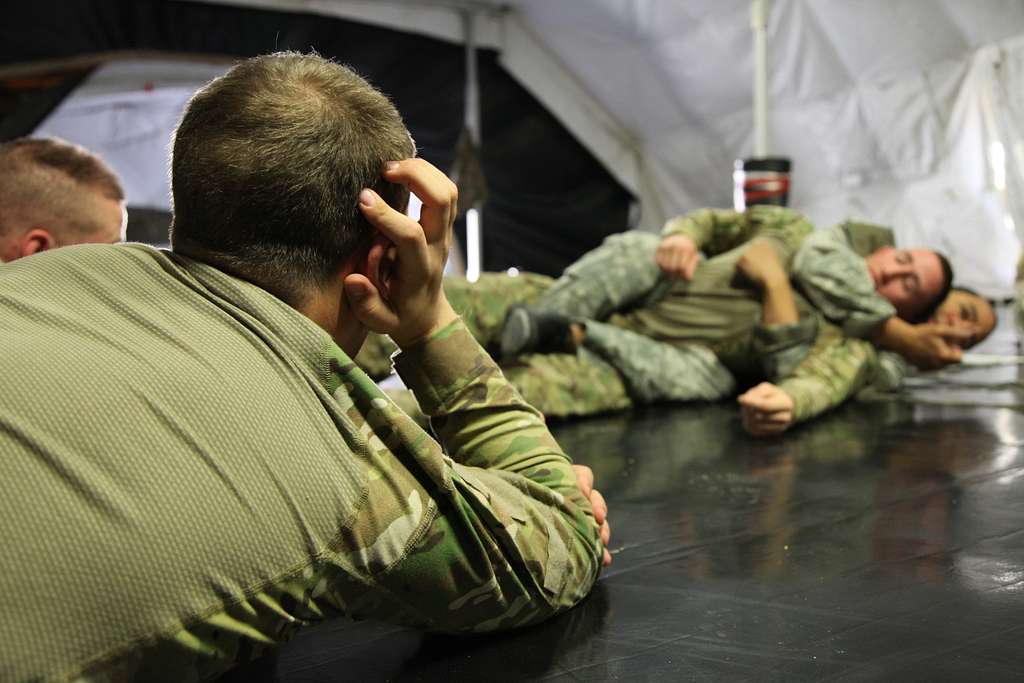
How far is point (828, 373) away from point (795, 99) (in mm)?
3818

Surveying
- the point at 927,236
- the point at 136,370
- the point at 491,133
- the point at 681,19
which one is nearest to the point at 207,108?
the point at 136,370

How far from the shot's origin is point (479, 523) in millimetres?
845

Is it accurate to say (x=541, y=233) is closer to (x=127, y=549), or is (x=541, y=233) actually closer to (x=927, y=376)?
(x=927, y=376)

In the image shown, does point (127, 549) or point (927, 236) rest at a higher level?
point (127, 549)

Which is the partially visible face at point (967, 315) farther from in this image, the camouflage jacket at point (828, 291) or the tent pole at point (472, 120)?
the tent pole at point (472, 120)

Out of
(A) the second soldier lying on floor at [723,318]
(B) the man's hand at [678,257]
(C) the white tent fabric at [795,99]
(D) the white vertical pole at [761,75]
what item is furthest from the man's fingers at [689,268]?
(C) the white tent fabric at [795,99]

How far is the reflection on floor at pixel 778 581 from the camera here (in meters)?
0.91

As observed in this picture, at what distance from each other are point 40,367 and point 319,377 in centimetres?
19

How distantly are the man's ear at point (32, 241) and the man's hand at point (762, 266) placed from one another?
173 cm

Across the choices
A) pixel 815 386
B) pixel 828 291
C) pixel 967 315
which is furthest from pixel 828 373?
pixel 967 315

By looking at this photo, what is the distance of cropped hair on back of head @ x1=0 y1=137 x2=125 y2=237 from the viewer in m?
1.44

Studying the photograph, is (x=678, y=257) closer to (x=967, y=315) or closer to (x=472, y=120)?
(x=967, y=315)

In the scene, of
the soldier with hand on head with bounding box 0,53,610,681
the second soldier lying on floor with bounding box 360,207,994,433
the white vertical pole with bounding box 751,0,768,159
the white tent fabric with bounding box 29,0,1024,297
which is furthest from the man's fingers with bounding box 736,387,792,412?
the white tent fabric with bounding box 29,0,1024,297

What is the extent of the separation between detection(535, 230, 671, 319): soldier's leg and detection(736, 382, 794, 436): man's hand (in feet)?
2.37
